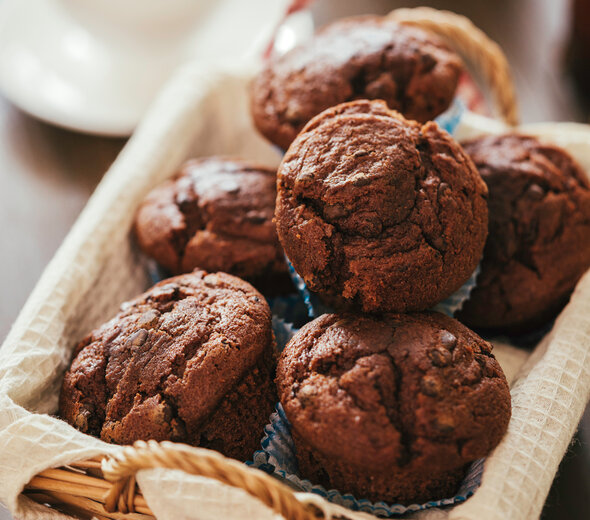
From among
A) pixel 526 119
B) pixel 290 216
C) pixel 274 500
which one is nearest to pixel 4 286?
pixel 290 216

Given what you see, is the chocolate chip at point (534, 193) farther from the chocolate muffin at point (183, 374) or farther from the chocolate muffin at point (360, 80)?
the chocolate muffin at point (183, 374)

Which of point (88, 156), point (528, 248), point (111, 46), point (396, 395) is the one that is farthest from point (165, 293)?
point (111, 46)

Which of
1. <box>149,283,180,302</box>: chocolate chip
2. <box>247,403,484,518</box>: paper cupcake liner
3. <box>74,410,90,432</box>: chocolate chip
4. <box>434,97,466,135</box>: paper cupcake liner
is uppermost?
<box>434,97,466,135</box>: paper cupcake liner

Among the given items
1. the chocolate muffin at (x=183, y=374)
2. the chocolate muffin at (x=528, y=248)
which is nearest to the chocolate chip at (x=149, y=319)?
the chocolate muffin at (x=183, y=374)

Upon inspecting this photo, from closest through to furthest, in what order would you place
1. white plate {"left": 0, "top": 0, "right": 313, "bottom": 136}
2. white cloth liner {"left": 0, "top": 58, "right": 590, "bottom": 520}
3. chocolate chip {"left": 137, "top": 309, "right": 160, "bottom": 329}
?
white cloth liner {"left": 0, "top": 58, "right": 590, "bottom": 520}
chocolate chip {"left": 137, "top": 309, "right": 160, "bottom": 329}
white plate {"left": 0, "top": 0, "right": 313, "bottom": 136}

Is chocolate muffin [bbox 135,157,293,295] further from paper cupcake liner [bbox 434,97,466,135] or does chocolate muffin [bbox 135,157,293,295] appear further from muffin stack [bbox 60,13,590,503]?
paper cupcake liner [bbox 434,97,466,135]

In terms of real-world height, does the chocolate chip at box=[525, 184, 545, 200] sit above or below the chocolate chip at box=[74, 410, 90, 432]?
above

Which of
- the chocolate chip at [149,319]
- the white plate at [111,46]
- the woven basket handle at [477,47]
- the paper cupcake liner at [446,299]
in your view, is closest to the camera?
the chocolate chip at [149,319]

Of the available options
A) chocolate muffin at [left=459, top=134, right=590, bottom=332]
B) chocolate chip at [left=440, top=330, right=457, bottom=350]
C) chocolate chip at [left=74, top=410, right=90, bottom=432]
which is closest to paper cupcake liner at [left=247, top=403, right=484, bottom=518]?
chocolate chip at [left=440, top=330, right=457, bottom=350]
